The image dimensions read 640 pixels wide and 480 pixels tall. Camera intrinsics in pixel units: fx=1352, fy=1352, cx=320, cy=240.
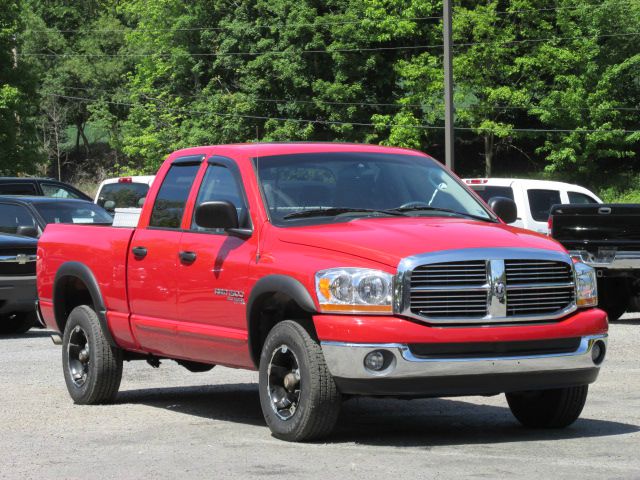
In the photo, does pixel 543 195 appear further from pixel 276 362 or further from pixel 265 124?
pixel 265 124

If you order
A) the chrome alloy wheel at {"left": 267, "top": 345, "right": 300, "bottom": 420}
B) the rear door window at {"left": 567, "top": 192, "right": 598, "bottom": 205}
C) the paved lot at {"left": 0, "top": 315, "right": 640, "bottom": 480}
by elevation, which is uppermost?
the rear door window at {"left": 567, "top": 192, "right": 598, "bottom": 205}

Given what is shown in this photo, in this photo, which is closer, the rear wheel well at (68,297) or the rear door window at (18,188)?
the rear wheel well at (68,297)

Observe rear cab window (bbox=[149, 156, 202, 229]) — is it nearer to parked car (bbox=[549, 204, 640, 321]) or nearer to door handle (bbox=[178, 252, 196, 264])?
door handle (bbox=[178, 252, 196, 264])

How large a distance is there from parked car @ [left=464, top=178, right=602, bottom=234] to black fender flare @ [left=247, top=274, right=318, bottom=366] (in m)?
16.4

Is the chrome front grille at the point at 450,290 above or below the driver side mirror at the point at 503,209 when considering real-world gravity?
below

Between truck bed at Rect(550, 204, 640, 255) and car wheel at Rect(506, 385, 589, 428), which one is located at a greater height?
truck bed at Rect(550, 204, 640, 255)

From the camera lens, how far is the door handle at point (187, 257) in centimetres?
926

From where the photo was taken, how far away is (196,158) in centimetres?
984

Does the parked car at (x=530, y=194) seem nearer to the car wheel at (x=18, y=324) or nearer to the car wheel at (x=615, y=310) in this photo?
the car wheel at (x=615, y=310)

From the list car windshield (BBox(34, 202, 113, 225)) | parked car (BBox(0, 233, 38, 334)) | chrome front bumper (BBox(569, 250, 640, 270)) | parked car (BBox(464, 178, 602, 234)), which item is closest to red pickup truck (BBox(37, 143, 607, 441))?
parked car (BBox(0, 233, 38, 334))

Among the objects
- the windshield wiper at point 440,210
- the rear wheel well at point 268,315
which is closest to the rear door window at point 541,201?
the windshield wiper at point 440,210

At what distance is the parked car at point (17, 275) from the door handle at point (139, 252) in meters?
7.34

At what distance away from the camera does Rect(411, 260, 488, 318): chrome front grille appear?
782cm

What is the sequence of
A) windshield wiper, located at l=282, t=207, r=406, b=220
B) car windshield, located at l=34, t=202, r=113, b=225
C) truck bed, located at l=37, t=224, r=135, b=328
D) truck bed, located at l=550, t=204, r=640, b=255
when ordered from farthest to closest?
1. car windshield, located at l=34, t=202, r=113, b=225
2. truck bed, located at l=550, t=204, r=640, b=255
3. truck bed, located at l=37, t=224, r=135, b=328
4. windshield wiper, located at l=282, t=207, r=406, b=220
